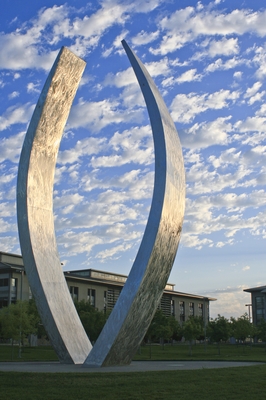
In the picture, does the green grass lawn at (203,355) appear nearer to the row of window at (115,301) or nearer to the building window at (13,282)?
the row of window at (115,301)

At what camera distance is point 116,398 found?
34.5 ft

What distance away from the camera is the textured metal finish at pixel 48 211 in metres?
19.4

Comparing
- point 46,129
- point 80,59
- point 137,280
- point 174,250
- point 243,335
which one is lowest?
point 243,335

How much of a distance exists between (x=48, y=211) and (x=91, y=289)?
→ 48770 mm

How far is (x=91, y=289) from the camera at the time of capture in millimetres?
68438

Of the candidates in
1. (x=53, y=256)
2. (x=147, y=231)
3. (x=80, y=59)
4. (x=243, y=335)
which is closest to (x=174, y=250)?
(x=147, y=231)

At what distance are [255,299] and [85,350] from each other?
252ft

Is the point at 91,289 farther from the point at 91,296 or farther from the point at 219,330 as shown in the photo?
the point at 219,330

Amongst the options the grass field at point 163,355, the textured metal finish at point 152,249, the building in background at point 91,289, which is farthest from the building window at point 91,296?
the textured metal finish at point 152,249

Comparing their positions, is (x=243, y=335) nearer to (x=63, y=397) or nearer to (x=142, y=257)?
(x=142, y=257)

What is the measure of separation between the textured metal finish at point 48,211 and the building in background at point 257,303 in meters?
74.0

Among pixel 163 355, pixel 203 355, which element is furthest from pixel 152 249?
pixel 203 355

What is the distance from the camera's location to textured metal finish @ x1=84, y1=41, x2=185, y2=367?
1725cm

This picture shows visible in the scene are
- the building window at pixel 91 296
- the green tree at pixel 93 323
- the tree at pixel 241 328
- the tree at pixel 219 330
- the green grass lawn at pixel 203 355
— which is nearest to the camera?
the green grass lawn at pixel 203 355
